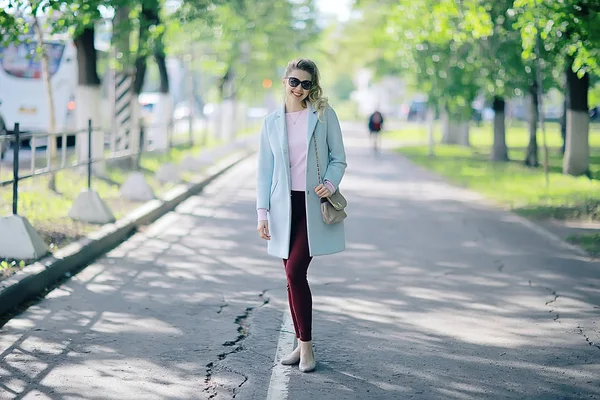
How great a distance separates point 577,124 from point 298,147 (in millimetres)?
17412

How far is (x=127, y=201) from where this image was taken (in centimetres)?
1670

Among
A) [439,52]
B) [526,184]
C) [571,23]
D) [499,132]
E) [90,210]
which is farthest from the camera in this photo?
[499,132]

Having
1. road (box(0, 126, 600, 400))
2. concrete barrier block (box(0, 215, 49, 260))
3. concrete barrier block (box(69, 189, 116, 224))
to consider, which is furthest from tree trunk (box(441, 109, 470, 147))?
concrete barrier block (box(0, 215, 49, 260))

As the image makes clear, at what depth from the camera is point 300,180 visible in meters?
6.48

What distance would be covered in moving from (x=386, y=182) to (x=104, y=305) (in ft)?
51.6

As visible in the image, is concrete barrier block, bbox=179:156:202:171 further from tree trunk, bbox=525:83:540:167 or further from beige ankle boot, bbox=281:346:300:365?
beige ankle boot, bbox=281:346:300:365

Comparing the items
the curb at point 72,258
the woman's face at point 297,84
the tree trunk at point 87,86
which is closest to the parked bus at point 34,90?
the tree trunk at point 87,86

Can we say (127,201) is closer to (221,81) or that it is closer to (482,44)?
(482,44)

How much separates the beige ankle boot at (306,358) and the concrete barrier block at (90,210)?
724 centimetres

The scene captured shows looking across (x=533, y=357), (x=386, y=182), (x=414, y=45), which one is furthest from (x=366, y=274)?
(x=414, y=45)

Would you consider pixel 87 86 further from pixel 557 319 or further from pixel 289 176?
pixel 289 176

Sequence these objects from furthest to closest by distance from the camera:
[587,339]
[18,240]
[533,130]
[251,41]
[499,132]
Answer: [251,41] → [499,132] → [533,130] → [18,240] → [587,339]

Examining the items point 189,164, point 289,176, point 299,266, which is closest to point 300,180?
point 289,176

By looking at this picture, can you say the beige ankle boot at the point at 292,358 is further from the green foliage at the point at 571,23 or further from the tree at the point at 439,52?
the tree at the point at 439,52
